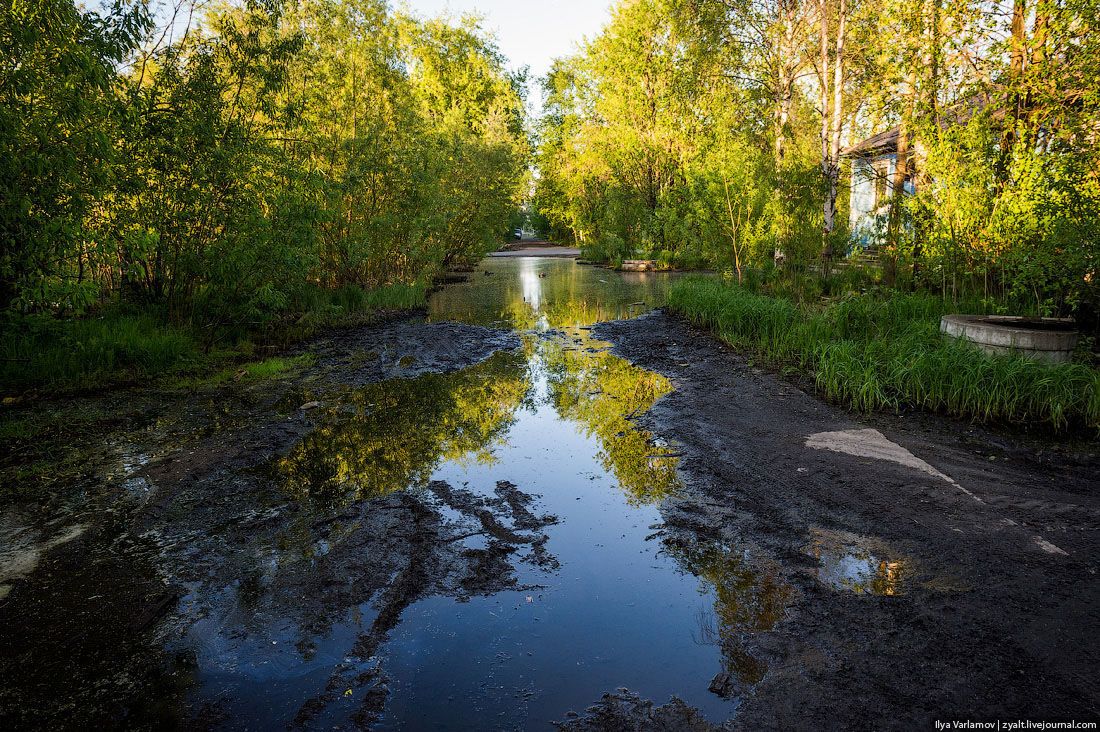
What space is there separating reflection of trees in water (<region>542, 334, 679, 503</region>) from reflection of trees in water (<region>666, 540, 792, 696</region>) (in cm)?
96

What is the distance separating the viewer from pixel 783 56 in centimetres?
1619

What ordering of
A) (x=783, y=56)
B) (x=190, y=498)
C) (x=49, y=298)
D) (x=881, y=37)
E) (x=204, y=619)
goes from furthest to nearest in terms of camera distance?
(x=783, y=56) → (x=881, y=37) → (x=49, y=298) → (x=190, y=498) → (x=204, y=619)

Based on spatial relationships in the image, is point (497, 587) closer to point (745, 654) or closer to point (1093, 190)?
point (745, 654)

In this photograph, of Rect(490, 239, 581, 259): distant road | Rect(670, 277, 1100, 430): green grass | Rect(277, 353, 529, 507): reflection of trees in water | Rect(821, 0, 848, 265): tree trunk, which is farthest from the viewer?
Rect(490, 239, 581, 259): distant road

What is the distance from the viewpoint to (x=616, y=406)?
7.50 metres

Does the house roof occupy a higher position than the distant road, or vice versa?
the house roof

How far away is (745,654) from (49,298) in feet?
23.0

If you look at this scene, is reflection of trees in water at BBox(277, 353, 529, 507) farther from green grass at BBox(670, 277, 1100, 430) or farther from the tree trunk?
the tree trunk

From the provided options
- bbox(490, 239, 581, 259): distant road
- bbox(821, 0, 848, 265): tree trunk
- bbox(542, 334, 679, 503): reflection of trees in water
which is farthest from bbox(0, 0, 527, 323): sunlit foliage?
bbox(490, 239, 581, 259): distant road

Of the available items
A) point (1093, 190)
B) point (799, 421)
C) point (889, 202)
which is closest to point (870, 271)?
point (889, 202)

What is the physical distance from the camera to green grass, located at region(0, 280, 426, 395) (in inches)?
275

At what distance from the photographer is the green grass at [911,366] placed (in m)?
5.95

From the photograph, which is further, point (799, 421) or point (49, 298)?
point (799, 421)

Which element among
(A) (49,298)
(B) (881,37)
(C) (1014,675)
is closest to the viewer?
(C) (1014,675)
